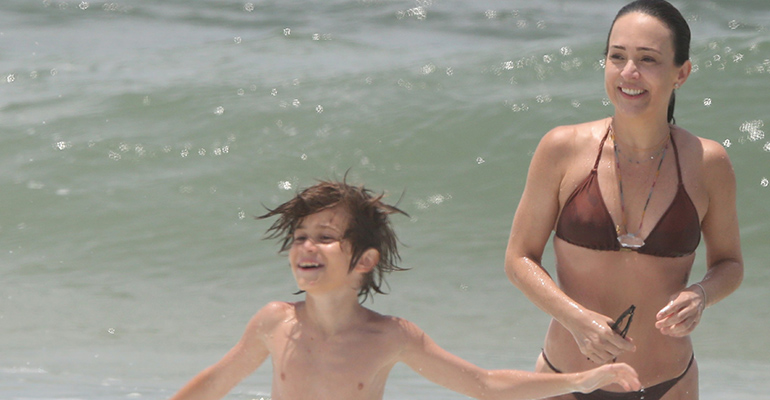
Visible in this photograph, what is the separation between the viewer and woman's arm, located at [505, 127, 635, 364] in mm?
2402

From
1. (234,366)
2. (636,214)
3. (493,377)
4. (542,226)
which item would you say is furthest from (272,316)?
(636,214)

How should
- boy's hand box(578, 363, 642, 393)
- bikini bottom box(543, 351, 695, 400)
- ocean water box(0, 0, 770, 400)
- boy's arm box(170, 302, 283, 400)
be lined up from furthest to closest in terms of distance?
ocean water box(0, 0, 770, 400) → boy's arm box(170, 302, 283, 400) → bikini bottom box(543, 351, 695, 400) → boy's hand box(578, 363, 642, 393)

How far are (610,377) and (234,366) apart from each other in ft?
3.19

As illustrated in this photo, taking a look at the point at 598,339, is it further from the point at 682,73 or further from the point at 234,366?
the point at 234,366

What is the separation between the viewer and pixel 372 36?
500 inches

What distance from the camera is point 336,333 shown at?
2613 mm

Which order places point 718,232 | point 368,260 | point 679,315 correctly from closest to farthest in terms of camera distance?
point 679,315
point 718,232
point 368,260

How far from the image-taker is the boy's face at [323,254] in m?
2.52

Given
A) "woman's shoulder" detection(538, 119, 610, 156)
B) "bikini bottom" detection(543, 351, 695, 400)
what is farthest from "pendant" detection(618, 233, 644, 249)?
"bikini bottom" detection(543, 351, 695, 400)

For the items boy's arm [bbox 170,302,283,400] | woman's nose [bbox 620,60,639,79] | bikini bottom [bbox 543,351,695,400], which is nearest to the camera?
woman's nose [bbox 620,60,639,79]

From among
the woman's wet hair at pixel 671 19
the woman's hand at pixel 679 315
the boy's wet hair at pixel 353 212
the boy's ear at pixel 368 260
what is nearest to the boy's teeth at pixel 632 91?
the woman's wet hair at pixel 671 19

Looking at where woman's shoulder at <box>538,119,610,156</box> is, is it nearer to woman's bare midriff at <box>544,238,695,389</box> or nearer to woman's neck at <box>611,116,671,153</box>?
woman's neck at <box>611,116,671,153</box>

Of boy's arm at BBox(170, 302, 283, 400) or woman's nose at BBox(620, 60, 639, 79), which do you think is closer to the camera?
woman's nose at BBox(620, 60, 639, 79)

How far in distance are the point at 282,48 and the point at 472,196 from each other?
464 centimetres
